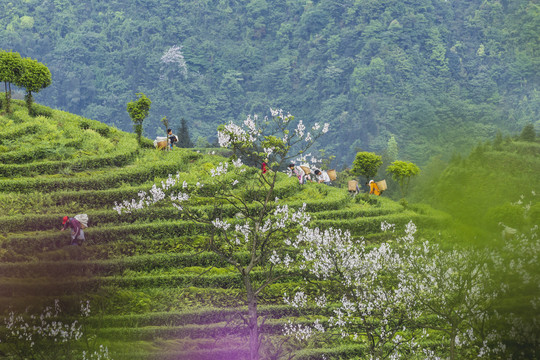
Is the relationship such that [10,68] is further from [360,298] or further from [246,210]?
[360,298]

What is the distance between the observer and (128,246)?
2803cm

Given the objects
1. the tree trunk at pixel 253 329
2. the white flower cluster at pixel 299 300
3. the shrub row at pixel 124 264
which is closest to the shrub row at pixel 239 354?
the white flower cluster at pixel 299 300

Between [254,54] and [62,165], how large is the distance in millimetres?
71648

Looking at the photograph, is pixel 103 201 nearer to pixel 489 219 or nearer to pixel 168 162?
pixel 168 162

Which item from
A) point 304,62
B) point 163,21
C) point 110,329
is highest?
point 163,21

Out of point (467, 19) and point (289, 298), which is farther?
point (467, 19)

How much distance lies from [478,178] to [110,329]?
1983 cm

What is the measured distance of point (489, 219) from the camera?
15.0 feet

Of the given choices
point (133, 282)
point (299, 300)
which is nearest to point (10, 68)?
point (133, 282)

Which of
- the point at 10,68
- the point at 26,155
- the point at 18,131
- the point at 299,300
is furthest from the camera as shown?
the point at 10,68

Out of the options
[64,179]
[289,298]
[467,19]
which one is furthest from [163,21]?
[289,298]

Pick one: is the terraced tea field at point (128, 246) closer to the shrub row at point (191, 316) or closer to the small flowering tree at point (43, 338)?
the shrub row at point (191, 316)

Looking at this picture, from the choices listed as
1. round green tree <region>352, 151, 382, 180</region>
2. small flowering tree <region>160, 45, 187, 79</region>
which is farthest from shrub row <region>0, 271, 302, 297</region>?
small flowering tree <region>160, 45, 187, 79</region>

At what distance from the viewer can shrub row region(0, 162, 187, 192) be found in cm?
3088
